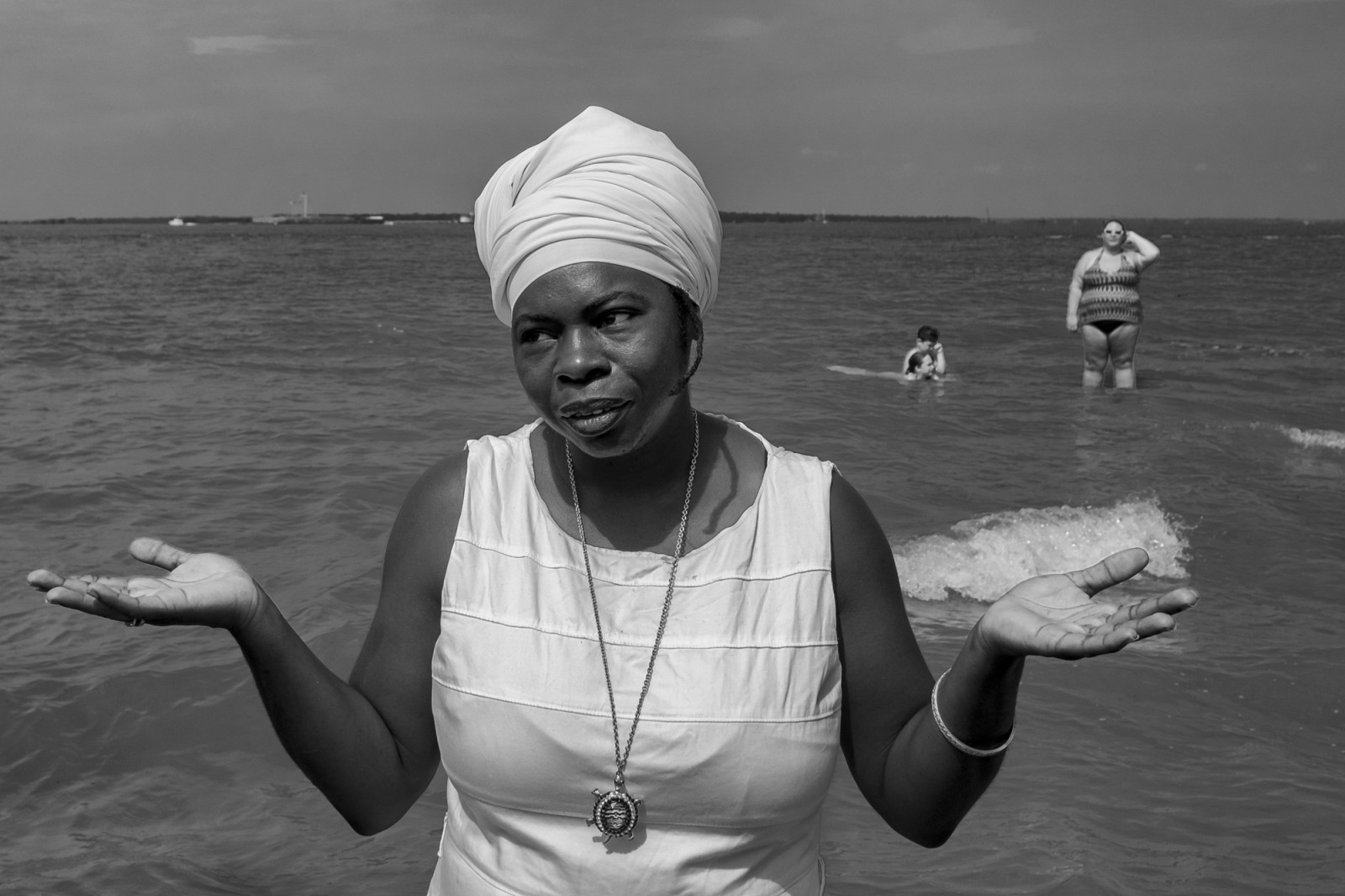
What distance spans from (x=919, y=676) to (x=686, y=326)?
2.13 feet

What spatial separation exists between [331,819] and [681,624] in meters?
2.85

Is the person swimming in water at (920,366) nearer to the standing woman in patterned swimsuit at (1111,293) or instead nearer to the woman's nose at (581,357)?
the standing woman in patterned swimsuit at (1111,293)

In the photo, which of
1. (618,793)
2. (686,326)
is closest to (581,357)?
(686,326)

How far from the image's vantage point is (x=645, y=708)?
1821 millimetres

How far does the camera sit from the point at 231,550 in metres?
7.41

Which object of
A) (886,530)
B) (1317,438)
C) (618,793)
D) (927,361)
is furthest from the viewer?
(927,361)

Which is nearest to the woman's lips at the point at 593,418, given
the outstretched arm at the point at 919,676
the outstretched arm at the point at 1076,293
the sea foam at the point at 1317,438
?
the outstretched arm at the point at 919,676

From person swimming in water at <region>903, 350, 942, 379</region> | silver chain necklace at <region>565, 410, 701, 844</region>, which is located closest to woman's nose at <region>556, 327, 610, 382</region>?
silver chain necklace at <region>565, 410, 701, 844</region>

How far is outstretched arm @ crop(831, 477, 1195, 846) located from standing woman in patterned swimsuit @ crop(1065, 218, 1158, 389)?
36.9 ft

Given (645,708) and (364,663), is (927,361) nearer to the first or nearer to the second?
(364,663)

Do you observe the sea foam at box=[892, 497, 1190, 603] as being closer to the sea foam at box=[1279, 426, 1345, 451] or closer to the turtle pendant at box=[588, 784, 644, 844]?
the sea foam at box=[1279, 426, 1345, 451]

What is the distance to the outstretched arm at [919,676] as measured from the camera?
5.65 feet

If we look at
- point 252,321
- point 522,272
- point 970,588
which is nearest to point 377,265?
point 252,321

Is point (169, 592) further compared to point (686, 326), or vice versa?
point (686, 326)
